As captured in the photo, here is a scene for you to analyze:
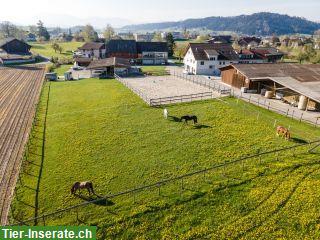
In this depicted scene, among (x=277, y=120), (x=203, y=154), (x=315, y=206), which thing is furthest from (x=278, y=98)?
(x=315, y=206)

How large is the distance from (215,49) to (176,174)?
55.7 metres

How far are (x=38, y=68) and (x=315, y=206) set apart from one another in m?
81.1

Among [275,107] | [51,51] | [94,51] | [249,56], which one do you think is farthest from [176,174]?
[51,51]

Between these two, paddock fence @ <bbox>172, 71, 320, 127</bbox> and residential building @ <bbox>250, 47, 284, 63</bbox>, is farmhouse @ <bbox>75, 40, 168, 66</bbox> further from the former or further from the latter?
paddock fence @ <bbox>172, 71, 320, 127</bbox>

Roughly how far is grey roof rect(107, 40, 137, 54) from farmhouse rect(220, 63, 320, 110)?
4091 centimetres

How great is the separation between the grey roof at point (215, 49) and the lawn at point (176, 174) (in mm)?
34453

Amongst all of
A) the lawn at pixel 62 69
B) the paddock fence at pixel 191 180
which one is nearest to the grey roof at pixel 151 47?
the lawn at pixel 62 69

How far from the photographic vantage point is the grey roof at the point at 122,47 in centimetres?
8719

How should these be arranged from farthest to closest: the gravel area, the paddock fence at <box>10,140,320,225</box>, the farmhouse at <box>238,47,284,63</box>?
1. the farmhouse at <box>238,47,284,63</box>
2. the gravel area
3. the paddock fence at <box>10,140,320,225</box>

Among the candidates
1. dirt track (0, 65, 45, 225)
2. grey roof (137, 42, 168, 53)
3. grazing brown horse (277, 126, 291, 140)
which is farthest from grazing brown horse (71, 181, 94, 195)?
grey roof (137, 42, 168, 53)

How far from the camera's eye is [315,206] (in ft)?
61.4

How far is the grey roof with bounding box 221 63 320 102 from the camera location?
3894 centimetres

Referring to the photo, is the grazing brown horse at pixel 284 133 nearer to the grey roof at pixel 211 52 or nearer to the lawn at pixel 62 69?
the grey roof at pixel 211 52

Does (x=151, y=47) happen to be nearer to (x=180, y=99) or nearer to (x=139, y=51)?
(x=139, y=51)
